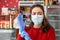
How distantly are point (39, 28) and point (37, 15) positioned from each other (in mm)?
128

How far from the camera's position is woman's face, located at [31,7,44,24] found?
1.59 m

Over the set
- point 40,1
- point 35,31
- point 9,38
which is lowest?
point 9,38

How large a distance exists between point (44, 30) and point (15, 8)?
1093mm

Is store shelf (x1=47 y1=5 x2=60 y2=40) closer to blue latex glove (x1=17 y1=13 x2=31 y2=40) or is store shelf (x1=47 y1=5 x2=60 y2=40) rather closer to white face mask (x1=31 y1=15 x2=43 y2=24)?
white face mask (x1=31 y1=15 x2=43 y2=24)

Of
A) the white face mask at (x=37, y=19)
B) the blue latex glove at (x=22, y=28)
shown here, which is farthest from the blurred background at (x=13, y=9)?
the blue latex glove at (x=22, y=28)

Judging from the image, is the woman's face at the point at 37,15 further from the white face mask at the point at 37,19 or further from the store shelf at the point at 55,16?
the store shelf at the point at 55,16

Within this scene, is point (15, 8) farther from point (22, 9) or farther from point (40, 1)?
point (40, 1)

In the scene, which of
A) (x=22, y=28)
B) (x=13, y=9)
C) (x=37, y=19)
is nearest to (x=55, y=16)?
(x=13, y=9)

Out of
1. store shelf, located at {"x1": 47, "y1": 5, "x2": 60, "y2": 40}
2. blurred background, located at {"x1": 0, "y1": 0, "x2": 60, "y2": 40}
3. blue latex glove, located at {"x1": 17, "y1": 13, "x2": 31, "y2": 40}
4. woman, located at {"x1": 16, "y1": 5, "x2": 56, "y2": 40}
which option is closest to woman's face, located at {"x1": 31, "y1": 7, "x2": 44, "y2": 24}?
woman, located at {"x1": 16, "y1": 5, "x2": 56, "y2": 40}

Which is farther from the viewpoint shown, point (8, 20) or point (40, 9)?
point (8, 20)

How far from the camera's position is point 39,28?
159 cm

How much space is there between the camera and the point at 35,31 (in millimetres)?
1575

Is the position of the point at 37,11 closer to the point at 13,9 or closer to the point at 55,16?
the point at 13,9

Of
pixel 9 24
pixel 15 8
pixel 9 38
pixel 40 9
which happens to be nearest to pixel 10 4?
pixel 15 8
